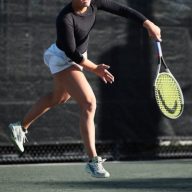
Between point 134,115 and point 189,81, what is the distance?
737 mm

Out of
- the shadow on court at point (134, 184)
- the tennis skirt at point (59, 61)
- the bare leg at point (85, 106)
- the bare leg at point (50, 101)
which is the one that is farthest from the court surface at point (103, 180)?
the tennis skirt at point (59, 61)

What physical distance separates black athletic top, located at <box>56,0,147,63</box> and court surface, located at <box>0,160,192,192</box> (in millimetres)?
1042

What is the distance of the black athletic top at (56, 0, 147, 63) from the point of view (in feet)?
16.0

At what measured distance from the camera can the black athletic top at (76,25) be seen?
487cm

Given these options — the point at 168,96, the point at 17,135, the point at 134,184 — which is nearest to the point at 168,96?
the point at 168,96

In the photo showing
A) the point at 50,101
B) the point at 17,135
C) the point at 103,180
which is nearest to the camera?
the point at 50,101

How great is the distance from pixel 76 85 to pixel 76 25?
43 centimetres

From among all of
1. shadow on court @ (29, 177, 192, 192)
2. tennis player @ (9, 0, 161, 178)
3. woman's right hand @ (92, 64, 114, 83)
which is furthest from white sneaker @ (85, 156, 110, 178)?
woman's right hand @ (92, 64, 114, 83)

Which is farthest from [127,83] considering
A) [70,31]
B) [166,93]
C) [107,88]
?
[70,31]

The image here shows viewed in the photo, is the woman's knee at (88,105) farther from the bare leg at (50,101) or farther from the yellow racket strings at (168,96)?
the yellow racket strings at (168,96)

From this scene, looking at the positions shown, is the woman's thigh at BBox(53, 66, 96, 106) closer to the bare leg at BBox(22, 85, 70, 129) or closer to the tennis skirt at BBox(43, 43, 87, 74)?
the tennis skirt at BBox(43, 43, 87, 74)

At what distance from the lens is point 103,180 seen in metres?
5.85

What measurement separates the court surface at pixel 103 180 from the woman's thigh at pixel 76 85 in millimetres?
682

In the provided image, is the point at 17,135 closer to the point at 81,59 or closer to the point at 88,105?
the point at 88,105
